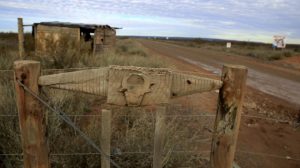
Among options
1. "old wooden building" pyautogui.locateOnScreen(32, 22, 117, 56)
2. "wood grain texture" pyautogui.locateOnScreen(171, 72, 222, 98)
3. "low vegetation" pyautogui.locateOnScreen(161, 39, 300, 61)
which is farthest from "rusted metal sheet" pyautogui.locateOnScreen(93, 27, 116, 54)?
"low vegetation" pyautogui.locateOnScreen(161, 39, 300, 61)

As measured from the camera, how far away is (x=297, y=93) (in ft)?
40.2

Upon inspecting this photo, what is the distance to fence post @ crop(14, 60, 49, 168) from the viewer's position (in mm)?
2512

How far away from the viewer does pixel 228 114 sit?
8.67 feet

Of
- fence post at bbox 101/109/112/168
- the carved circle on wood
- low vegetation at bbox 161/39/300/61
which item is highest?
the carved circle on wood

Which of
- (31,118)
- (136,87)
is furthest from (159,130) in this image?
(31,118)

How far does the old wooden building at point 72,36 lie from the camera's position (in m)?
14.3

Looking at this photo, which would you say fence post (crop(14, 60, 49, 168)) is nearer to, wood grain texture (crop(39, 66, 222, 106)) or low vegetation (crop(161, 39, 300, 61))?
wood grain texture (crop(39, 66, 222, 106))

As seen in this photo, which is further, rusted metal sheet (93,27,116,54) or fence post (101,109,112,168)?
rusted metal sheet (93,27,116,54)

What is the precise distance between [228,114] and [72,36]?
14.3 m

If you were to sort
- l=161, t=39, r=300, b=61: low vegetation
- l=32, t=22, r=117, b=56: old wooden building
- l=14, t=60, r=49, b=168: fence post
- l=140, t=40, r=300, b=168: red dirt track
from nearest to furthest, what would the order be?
1. l=14, t=60, r=49, b=168: fence post
2. l=140, t=40, r=300, b=168: red dirt track
3. l=32, t=22, r=117, b=56: old wooden building
4. l=161, t=39, r=300, b=61: low vegetation

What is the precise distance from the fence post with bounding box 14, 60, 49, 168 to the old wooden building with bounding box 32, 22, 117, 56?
→ 11.2m

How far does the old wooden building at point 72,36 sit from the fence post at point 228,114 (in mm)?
11478

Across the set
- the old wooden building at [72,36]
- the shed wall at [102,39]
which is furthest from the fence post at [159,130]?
the shed wall at [102,39]

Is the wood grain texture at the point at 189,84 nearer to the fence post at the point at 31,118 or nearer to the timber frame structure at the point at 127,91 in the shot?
the timber frame structure at the point at 127,91
